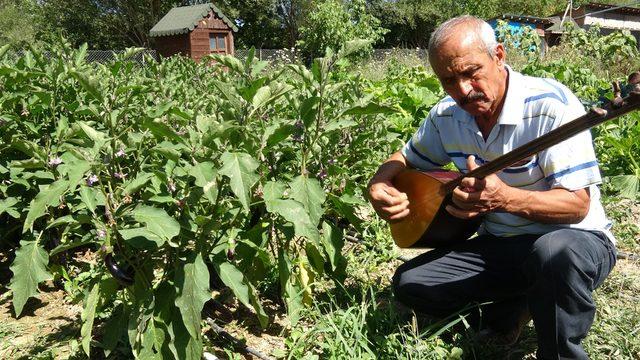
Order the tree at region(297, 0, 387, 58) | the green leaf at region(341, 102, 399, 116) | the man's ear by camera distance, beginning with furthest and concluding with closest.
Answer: the tree at region(297, 0, 387, 58)
the man's ear
the green leaf at region(341, 102, 399, 116)

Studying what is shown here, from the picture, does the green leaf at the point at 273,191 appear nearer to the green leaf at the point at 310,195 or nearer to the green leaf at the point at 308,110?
the green leaf at the point at 310,195

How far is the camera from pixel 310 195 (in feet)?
7.07

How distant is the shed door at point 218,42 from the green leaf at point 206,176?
1051 inches

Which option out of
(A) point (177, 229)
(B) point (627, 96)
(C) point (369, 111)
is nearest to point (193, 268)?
(A) point (177, 229)

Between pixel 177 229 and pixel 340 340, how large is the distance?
2.99ft

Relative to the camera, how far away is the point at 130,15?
42.2 m

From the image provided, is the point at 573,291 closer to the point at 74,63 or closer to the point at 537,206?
the point at 537,206

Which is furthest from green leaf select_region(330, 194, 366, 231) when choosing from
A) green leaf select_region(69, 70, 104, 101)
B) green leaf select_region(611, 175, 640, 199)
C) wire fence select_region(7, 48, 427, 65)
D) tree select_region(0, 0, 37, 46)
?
tree select_region(0, 0, 37, 46)

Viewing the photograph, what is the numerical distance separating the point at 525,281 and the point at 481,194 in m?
0.64

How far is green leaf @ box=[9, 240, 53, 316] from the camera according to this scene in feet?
6.76

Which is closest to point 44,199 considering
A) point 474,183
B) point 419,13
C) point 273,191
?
point 273,191

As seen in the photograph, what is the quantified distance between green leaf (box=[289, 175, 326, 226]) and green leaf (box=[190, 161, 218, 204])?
14.5 inches

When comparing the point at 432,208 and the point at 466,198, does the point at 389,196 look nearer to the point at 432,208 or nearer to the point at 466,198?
the point at 432,208

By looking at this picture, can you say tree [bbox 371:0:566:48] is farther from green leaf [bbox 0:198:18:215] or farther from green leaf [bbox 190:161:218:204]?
green leaf [bbox 190:161:218:204]
